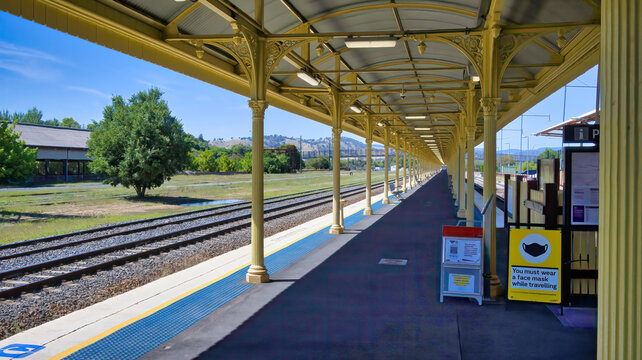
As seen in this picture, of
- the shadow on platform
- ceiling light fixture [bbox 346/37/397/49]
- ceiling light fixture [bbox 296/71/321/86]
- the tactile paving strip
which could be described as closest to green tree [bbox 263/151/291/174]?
ceiling light fixture [bbox 296/71/321/86]

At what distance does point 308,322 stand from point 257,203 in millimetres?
2900

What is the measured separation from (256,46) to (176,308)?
177 inches

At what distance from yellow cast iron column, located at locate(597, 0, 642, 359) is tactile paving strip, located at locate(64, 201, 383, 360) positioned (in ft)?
14.8

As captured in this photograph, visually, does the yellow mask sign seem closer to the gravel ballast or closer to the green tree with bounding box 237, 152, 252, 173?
the gravel ballast

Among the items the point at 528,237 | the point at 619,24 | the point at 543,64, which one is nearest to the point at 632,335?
the point at 619,24

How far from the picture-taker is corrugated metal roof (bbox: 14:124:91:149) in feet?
152

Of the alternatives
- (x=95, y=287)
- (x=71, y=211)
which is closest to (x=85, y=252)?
(x=95, y=287)

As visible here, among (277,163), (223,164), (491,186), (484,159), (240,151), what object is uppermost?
(240,151)

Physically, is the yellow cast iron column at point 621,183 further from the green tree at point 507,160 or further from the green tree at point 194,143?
the green tree at point 507,160

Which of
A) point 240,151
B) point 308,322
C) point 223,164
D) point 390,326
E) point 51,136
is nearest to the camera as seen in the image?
point 390,326

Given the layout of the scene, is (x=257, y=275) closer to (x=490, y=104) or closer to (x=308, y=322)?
(x=308, y=322)

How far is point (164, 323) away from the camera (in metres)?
5.90

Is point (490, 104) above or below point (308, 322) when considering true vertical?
above

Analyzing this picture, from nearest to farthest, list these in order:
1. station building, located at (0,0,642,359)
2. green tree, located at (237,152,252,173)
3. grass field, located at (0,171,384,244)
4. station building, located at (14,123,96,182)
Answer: station building, located at (0,0,642,359), grass field, located at (0,171,384,244), station building, located at (14,123,96,182), green tree, located at (237,152,252,173)
